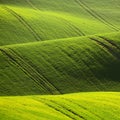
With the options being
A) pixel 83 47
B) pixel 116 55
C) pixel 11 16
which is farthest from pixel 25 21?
pixel 116 55

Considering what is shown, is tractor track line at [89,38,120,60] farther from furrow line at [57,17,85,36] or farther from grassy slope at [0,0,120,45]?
furrow line at [57,17,85,36]

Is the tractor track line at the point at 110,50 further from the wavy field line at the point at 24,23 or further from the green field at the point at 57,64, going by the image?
the wavy field line at the point at 24,23

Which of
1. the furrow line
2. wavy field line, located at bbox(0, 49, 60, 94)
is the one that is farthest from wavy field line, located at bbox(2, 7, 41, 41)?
wavy field line, located at bbox(0, 49, 60, 94)

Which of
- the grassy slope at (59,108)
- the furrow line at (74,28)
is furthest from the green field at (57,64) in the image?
the furrow line at (74,28)

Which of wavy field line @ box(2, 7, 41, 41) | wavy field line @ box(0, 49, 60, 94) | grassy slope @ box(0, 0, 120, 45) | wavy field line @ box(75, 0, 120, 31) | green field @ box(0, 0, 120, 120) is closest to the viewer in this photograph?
green field @ box(0, 0, 120, 120)

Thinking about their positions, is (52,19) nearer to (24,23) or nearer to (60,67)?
(24,23)

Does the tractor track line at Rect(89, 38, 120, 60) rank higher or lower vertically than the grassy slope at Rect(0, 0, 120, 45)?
lower

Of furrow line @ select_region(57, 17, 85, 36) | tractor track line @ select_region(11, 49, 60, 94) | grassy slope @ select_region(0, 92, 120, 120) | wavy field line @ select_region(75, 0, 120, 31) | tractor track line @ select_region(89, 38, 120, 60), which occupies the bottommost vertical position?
tractor track line @ select_region(11, 49, 60, 94)

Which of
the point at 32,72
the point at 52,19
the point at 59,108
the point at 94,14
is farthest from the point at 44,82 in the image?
the point at 94,14
